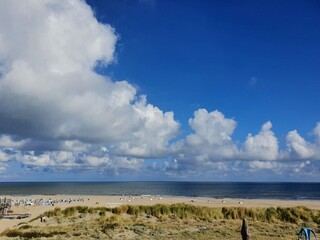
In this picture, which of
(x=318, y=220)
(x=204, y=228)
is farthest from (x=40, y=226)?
(x=318, y=220)

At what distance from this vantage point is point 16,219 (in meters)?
33.8

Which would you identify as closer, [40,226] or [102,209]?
[40,226]

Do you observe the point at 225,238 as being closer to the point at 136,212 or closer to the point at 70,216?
the point at 136,212

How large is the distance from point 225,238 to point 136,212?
1192 centimetres

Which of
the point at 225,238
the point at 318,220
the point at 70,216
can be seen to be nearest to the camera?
the point at 225,238

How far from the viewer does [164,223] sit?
2928cm


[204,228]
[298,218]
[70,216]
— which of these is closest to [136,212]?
[70,216]

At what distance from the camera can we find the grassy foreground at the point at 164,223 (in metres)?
24.0

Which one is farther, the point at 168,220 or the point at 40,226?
the point at 168,220

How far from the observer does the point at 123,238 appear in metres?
23.2

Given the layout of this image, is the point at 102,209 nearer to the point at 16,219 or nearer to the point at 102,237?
the point at 16,219

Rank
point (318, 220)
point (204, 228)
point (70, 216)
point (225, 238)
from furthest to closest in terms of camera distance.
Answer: point (70, 216) < point (318, 220) < point (204, 228) < point (225, 238)

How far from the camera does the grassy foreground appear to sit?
78.7 feet

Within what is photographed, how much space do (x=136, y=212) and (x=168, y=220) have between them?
146 inches
